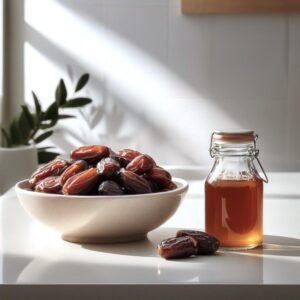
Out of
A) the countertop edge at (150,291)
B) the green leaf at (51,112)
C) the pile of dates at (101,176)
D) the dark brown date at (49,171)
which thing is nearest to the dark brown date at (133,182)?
the pile of dates at (101,176)

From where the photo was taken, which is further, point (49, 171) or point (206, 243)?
point (49, 171)

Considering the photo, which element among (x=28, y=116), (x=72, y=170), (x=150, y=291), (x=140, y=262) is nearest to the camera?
(x=150, y=291)

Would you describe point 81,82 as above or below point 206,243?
above

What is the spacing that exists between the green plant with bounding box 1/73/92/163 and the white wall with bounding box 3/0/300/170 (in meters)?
0.07

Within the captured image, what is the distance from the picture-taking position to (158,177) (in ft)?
3.70

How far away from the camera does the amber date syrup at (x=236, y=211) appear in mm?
1061

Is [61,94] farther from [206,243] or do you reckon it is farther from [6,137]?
[206,243]

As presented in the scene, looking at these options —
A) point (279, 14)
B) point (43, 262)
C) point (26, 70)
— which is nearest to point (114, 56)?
point (26, 70)

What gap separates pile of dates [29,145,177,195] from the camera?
1.07 meters

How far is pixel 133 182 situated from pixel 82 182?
2.8 inches

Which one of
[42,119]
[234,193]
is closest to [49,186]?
[234,193]

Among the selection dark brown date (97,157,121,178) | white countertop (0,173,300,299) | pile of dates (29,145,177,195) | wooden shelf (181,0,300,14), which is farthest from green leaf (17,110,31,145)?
dark brown date (97,157,121,178)

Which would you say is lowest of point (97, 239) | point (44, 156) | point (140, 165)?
point (44, 156)

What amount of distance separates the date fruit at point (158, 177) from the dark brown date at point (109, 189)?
7 cm
